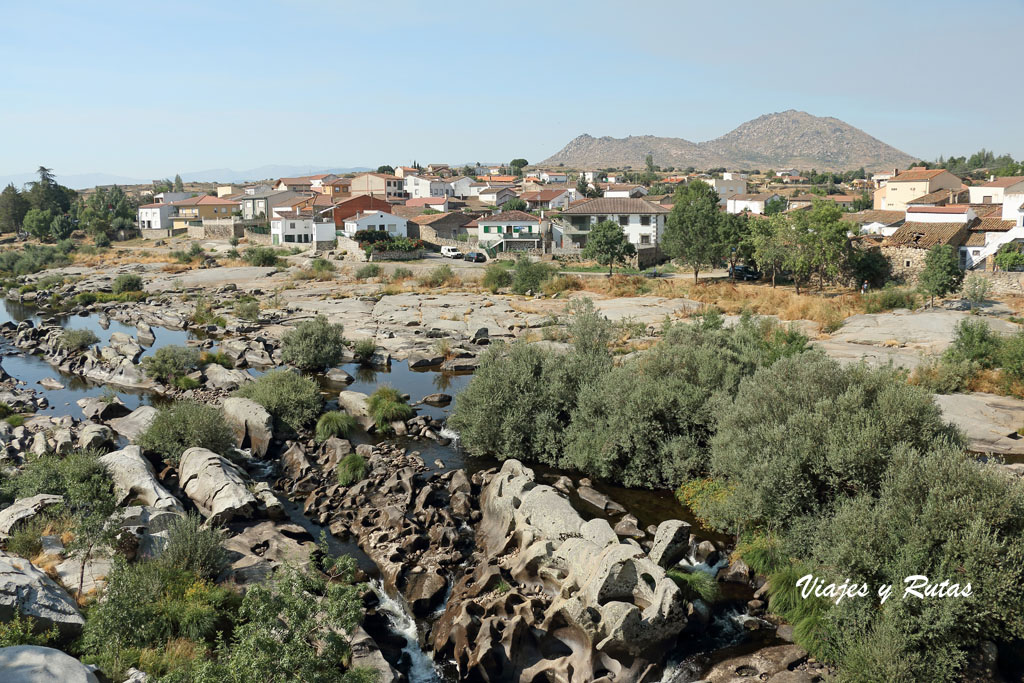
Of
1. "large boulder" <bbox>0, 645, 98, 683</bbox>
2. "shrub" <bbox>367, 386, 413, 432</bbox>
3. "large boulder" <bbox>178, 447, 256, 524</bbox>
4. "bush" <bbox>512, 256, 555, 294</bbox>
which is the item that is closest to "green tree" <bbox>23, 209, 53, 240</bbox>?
"bush" <bbox>512, 256, 555, 294</bbox>

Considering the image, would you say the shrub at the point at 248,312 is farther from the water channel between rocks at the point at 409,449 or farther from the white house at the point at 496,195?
the white house at the point at 496,195

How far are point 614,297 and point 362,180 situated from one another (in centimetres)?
7603

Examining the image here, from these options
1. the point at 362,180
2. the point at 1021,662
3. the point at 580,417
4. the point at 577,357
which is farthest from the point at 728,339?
the point at 362,180

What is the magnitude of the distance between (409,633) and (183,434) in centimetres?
1214

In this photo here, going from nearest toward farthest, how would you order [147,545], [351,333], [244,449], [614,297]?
[147,545], [244,449], [351,333], [614,297]

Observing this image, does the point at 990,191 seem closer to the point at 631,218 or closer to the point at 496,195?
the point at 631,218

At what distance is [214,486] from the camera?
2034 centimetres

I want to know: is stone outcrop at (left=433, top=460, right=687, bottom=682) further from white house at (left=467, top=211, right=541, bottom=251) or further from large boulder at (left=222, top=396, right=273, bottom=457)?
white house at (left=467, top=211, right=541, bottom=251)

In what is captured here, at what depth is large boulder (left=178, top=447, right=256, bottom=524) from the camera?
19.4 m

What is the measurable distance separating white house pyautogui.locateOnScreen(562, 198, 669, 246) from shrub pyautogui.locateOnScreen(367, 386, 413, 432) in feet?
149

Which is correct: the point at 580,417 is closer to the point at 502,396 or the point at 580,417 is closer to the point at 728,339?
the point at 502,396

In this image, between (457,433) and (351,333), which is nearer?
(457,433)

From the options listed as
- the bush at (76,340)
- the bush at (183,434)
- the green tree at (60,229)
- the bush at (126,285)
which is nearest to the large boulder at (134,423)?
Answer: the bush at (183,434)

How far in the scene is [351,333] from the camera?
145ft
